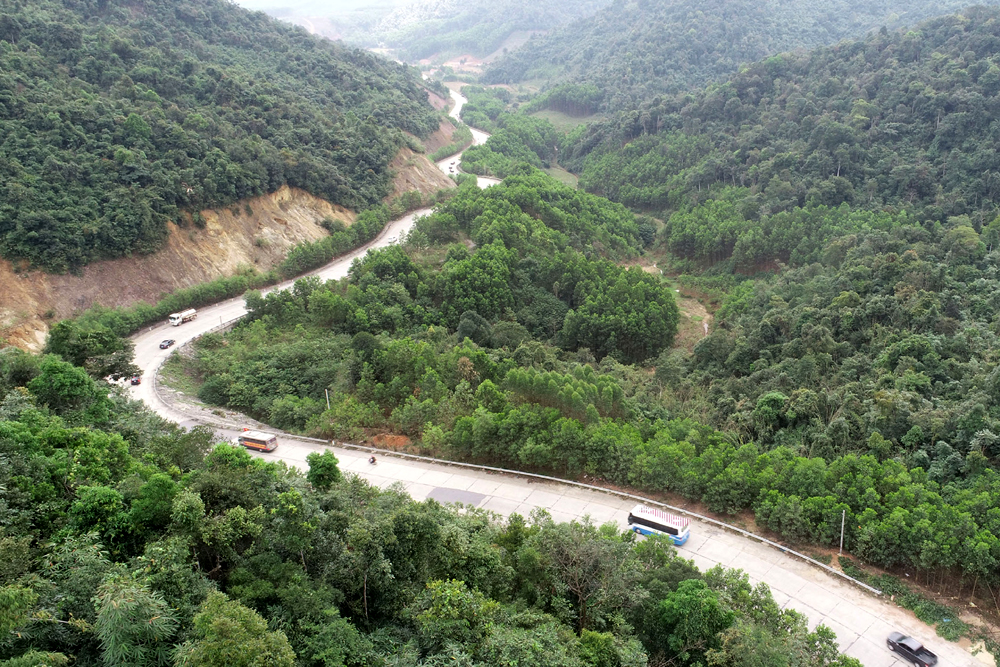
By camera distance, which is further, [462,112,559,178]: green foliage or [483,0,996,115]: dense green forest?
[483,0,996,115]: dense green forest

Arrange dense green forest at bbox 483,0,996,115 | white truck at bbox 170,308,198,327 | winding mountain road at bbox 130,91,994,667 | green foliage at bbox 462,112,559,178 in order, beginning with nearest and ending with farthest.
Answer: winding mountain road at bbox 130,91,994,667 < white truck at bbox 170,308,198,327 < green foliage at bbox 462,112,559,178 < dense green forest at bbox 483,0,996,115

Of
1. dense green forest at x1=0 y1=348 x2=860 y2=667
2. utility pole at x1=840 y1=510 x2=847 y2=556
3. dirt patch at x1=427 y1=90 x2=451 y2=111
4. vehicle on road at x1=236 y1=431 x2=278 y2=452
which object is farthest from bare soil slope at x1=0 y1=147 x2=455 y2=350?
dirt patch at x1=427 y1=90 x2=451 y2=111

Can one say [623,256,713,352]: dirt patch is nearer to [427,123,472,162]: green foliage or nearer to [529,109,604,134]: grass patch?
[427,123,472,162]: green foliage

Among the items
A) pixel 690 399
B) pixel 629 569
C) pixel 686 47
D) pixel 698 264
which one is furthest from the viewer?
pixel 686 47

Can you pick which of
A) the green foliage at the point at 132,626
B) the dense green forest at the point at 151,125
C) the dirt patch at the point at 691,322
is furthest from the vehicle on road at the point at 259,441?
the dirt patch at the point at 691,322

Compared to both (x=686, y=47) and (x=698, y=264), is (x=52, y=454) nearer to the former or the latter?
(x=698, y=264)

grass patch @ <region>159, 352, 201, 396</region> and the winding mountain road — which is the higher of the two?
the winding mountain road

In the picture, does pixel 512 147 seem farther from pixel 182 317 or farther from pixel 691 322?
pixel 182 317

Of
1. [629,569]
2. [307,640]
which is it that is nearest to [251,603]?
[307,640]

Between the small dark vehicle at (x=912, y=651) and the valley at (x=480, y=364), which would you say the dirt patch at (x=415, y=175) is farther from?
the small dark vehicle at (x=912, y=651)
